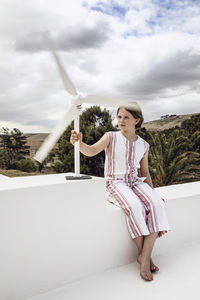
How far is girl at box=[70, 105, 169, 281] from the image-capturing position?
2.18 meters

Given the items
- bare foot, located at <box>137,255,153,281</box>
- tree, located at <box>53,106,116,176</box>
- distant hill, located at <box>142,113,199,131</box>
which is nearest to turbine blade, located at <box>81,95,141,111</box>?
bare foot, located at <box>137,255,153,281</box>

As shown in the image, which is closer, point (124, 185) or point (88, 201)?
point (88, 201)

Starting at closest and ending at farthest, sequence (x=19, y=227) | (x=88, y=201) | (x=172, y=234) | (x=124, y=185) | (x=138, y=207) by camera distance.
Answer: (x=19, y=227), (x=88, y=201), (x=138, y=207), (x=124, y=185), (x=172, y=234)

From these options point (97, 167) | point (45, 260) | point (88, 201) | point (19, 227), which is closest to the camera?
point (19, 227)

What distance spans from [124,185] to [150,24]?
6.71m

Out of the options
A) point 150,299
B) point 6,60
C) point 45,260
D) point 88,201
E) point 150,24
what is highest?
point 150,24

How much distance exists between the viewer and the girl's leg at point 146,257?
2088 millimetres

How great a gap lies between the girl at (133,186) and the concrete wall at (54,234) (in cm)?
11

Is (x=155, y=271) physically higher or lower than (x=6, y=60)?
lower

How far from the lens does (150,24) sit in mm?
7961

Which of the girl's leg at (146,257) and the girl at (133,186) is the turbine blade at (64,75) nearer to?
the girl at (133,186)

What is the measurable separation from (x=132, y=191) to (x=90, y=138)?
24.6ft

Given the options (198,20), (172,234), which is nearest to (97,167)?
(198,20)

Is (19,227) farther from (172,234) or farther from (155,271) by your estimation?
(172,234)
